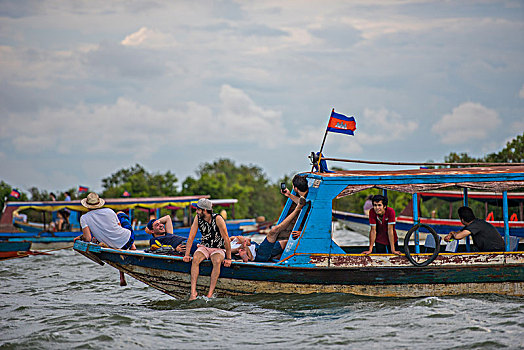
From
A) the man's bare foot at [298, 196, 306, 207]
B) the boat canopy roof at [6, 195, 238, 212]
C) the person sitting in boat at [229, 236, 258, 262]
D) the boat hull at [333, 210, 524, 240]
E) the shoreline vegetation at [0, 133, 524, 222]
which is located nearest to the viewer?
the man's bare foot at [298, 196, 306, 207]

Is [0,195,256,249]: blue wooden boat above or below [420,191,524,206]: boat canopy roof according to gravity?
below

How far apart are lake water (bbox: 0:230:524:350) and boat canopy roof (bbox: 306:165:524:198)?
5.51 feet

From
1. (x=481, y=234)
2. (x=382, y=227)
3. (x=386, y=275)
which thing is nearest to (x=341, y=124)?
(x=382, y=227)

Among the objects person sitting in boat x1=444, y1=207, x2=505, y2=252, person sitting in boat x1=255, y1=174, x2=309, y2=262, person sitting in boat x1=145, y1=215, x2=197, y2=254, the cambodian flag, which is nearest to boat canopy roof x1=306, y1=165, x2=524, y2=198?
person sitting in boat x1=255, y1=174, x2=309, y2=262

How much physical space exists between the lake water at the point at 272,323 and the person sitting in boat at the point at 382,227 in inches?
37.4

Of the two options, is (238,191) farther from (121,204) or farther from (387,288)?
(387,288)

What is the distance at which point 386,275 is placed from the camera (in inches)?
336

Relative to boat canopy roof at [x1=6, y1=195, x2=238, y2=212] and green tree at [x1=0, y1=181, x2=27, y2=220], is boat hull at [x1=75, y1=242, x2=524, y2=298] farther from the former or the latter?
green tree at [x1=0, y1=181, x2=27, y2=220]

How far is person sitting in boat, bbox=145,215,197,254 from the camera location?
9.53m

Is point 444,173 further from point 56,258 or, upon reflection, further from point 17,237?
point 17,237

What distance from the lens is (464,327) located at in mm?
7199

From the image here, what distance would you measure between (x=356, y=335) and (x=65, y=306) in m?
5.21

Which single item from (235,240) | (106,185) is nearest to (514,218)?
(235,240)

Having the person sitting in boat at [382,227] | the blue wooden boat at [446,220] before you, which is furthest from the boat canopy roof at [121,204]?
the person sitting in boat at [382,227]
